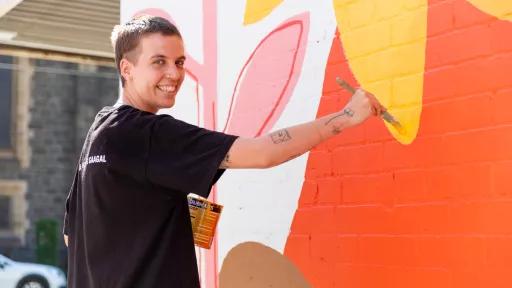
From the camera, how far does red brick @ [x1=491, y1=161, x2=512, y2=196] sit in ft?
7.99

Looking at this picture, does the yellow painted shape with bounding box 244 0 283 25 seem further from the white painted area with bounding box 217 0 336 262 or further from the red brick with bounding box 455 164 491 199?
the red brick with bounding box 455 164 491 199

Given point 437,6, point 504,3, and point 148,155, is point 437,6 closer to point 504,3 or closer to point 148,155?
point 504,3

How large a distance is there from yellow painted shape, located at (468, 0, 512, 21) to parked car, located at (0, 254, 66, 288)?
13127mm

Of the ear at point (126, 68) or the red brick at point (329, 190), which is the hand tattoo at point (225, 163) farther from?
the red brick at point (329, 190)

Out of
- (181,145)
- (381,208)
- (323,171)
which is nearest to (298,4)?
(323,171)

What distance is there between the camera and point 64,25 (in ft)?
23.4

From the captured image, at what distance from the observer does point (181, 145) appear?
7.81 feet

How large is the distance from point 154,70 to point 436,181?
1026 millimetres

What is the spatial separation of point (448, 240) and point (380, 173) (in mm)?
409

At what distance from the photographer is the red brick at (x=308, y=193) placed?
10.7 feet

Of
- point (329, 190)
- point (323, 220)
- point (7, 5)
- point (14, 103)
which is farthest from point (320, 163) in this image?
point (14, 103)

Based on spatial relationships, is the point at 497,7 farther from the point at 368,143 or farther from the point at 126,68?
the point at 126,68

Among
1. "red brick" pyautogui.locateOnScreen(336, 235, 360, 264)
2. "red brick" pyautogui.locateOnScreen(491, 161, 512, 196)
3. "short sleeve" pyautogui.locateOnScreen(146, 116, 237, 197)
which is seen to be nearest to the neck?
"short sleeve" pyautogui.locateOnScreen(146, 116, 237, 197)

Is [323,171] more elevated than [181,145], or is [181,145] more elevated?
[181,145]
